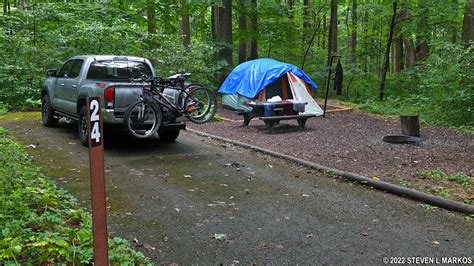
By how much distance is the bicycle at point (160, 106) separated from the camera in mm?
8062

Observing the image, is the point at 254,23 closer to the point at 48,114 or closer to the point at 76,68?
the point at 48,114

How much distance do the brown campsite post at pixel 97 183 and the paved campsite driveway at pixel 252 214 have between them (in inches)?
46.5

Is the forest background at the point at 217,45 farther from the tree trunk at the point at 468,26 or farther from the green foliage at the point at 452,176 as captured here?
the green foliage at the point at 452,176

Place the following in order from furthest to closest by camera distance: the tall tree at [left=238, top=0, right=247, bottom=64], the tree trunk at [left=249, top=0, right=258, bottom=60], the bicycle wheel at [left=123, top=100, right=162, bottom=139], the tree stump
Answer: the tree trunk at [left=249, top=0, right=258, bottom=60], the tall tree at [left=238, top=0, right=247, bottom=64], the tree stump, the bicycle wheel at [left=123, top=100, right=162, bottom=139]

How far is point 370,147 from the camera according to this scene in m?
9.42

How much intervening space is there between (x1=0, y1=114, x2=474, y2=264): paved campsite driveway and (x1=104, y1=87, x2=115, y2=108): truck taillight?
1026 mm

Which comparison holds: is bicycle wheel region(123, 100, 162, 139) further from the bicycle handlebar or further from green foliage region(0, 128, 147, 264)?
green foliage region(0, 128, 147, 264)

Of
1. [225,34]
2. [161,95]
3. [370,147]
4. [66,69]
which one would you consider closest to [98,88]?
[161,95]

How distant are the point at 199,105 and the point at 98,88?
1.97 meters

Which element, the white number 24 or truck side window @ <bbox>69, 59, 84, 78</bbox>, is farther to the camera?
truck side window @ <bbox>69, 59, 84, 78</bbox>

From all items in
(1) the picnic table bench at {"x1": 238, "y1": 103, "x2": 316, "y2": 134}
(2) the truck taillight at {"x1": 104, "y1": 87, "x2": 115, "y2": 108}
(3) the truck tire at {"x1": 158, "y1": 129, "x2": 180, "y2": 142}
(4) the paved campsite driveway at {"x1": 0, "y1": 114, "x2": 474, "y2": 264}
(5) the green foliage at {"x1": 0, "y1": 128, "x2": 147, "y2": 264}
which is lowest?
(4) the paved campsite driveway at {"x1": 0, "y1": 114, "x2": 474, "y2": 264}

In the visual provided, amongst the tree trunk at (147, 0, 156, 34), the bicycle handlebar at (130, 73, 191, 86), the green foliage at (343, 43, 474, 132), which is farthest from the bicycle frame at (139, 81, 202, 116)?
the tree trunk at (147, 0, 156, 34)

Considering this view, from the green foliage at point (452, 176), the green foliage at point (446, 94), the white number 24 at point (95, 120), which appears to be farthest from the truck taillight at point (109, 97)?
the green foliage at point (446, 94)

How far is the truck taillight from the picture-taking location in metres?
7.91
